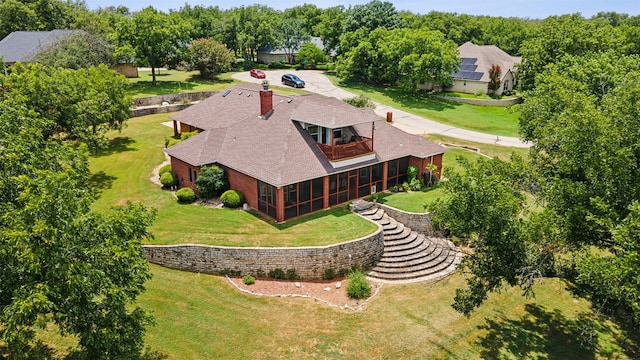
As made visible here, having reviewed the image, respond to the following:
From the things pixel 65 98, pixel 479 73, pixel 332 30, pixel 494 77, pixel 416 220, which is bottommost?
pixel 416 220

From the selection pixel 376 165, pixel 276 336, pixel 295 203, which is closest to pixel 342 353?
pixel 276 336

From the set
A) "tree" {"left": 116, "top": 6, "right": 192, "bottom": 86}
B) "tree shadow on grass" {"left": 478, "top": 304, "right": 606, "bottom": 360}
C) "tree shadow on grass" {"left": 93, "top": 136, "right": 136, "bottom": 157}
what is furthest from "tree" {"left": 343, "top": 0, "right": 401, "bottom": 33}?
"tree shadow on grass" {"left": 478, "top": 304, "right": 606, "bottom": 360}

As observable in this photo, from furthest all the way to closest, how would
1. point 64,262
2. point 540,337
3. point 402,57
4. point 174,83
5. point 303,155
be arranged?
point 174,83 < point 402,57 < point 303,155 < point 540,337 < point 64,262

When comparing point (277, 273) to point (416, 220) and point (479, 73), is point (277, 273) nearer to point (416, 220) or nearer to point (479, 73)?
point (416, 220)

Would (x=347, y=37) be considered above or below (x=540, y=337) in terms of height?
above

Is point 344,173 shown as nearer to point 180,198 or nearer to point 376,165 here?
point 376,165

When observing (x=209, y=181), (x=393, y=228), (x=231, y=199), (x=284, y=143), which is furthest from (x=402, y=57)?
(x=231, y=199)
